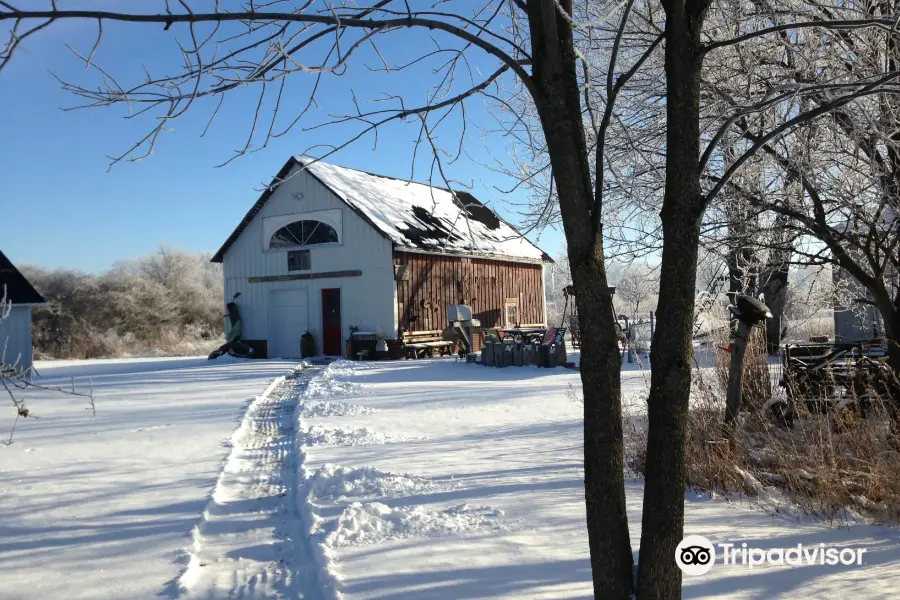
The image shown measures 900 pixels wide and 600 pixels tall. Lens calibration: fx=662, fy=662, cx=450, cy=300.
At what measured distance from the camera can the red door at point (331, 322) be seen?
74.6ft

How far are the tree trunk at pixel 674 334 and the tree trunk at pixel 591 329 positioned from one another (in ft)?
0.38

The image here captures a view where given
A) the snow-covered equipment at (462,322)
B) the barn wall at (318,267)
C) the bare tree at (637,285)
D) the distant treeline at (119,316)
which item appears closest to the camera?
the bare tree at (637,285)

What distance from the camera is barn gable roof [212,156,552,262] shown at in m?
22.2

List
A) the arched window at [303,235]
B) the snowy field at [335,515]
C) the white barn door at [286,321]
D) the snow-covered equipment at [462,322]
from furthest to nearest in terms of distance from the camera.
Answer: the white barn door at [286,321]
the arched window at [303,235]
the snow-covered equipment at [462,322]
the snowy field at [335,515]

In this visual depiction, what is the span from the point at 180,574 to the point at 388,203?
21.7 metres

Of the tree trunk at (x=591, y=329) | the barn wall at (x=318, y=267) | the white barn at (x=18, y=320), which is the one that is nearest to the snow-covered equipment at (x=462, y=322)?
the barn wall at (x=318, y=267)

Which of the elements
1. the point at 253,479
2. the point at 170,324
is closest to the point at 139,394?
the point at 253,479

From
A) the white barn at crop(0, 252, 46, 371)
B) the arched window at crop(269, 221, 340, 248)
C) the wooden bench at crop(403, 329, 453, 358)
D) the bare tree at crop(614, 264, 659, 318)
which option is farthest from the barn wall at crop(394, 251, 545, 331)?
the white barn at crop(0, 252, 46, 371)

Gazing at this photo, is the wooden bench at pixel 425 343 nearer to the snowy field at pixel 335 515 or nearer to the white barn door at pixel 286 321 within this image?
the white barn door at pixel 286 321

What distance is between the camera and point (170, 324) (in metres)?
38.3

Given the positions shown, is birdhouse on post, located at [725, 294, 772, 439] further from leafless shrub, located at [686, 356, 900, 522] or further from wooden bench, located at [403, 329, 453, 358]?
wooden bench, located at [403, 329, 453, 358]

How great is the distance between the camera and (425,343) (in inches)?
889

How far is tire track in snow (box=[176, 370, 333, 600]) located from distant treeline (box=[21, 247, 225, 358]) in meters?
27.1

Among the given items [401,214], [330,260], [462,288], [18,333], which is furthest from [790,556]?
[401,214]
